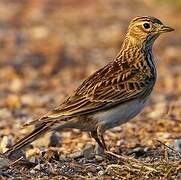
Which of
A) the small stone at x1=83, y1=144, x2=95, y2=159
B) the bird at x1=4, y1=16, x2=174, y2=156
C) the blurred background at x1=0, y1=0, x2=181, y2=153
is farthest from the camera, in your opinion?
the blurred background at x1=0, y1=0, x2=181, y2=153

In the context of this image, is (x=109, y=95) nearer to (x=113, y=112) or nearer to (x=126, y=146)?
(x=113, y=112)

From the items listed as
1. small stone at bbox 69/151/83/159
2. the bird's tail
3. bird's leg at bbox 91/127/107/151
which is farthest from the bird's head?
the bird's tail

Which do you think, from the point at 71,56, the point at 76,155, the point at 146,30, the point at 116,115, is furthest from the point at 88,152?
the point at 71,56

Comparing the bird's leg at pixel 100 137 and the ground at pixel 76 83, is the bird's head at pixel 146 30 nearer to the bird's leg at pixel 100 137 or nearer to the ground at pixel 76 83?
the ground at pixel 76 83

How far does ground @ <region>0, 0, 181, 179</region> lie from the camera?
661cm

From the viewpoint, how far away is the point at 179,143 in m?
7.88

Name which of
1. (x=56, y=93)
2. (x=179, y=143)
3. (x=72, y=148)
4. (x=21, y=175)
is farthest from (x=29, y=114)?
(x=21, y=175)

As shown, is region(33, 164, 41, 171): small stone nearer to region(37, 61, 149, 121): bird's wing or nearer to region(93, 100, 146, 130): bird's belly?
region(37, 61, 149, 121): bird's wing

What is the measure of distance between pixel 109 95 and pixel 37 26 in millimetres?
10134

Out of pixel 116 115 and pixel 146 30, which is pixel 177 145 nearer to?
pixel 116 115

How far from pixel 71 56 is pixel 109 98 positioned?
665 centimetres

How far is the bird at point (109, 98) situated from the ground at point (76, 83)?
27 centimetres

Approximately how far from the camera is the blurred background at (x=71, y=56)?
9289 mm

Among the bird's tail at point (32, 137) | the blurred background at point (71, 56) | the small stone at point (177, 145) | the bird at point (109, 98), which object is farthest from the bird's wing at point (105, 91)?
the blurred background at point (71, 56)
